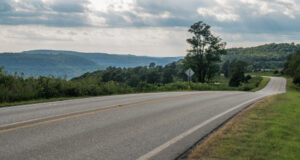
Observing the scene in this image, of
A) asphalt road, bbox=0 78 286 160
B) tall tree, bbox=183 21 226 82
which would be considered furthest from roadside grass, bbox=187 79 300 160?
tall tree, bbox=183 21 226 82

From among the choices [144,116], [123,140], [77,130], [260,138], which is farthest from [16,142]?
[260,138]

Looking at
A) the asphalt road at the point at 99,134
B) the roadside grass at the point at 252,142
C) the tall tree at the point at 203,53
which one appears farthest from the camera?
the tall tree at the point at 203,53

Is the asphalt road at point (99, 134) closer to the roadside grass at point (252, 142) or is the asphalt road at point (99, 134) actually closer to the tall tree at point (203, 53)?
the roadside grass at point (252, 142)

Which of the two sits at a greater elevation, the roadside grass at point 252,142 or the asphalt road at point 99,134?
the asphalt road at point 99,134

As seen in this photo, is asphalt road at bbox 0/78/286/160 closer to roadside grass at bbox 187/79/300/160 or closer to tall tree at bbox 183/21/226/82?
roadside grass at bbox 187/79/300/160

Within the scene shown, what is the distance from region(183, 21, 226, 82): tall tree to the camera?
60250 mm

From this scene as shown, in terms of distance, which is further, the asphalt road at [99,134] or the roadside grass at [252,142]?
the roadside grass at [252,142]

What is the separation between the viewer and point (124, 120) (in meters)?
7.73

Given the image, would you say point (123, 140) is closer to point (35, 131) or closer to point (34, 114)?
point (35, 131)

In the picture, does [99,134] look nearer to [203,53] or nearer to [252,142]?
[252,142]

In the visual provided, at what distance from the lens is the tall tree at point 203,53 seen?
2372 inches

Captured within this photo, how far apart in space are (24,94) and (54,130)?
783 centimetres

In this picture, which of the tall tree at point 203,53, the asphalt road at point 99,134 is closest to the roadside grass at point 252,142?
the asphalt road at point 99,134

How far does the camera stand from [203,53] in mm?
61375
